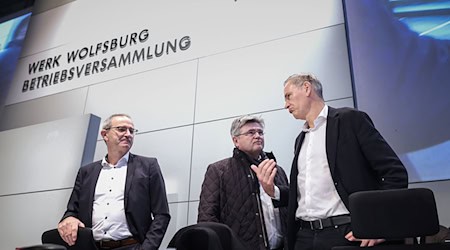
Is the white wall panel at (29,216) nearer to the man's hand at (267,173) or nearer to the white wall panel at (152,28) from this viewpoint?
the white wall panel at (152,28)

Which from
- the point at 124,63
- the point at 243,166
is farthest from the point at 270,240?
the point at 124,63

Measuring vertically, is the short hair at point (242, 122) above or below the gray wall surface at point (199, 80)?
below

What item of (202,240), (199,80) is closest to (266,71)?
(199,80)

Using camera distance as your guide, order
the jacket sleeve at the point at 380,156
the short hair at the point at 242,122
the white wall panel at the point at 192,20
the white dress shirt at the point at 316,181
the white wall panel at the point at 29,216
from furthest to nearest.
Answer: the white wall panel at the point at 29,216 < the white wall panel at the point at 192,20 < the short hair at the point at 242,122 < the white dress shirt at the point at 316,181 < the jacket sleeve at the point at 380,156

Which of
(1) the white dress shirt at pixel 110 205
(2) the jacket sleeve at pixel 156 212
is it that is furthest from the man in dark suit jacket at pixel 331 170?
(1) the white dress shirt at pixel 110 205

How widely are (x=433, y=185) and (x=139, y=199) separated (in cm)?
163

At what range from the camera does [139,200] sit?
2.28 meters

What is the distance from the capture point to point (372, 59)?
2.53 meters

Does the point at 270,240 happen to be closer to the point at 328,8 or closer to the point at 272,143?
the point at 272,143

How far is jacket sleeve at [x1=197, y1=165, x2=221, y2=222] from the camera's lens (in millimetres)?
2209

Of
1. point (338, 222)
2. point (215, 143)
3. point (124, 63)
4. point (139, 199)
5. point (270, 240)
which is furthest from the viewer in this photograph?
point (124, 63)

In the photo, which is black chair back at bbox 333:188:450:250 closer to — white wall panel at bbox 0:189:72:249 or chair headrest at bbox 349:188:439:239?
chair headrest at bbox 349:188:439:239

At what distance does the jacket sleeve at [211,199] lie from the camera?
2.21 metres

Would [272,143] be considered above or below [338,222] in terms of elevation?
above
